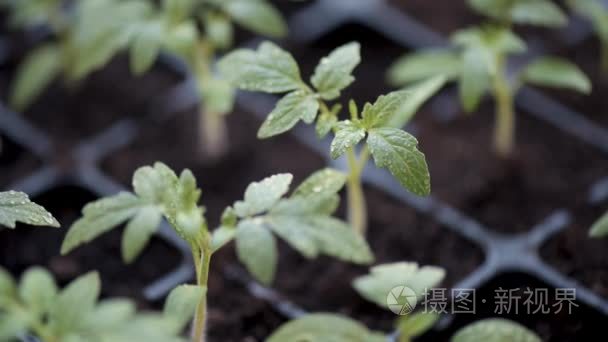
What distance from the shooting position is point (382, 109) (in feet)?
3.35

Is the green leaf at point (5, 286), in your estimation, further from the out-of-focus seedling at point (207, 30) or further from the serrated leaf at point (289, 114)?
the out-of-focus seedling at point (207, 30)

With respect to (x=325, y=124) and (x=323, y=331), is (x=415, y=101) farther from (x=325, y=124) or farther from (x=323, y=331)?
Answer: (x=323, y=331)

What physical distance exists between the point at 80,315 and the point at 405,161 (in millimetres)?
380

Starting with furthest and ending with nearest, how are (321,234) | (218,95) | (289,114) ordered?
(218,95)
(289,114)
(321,234)

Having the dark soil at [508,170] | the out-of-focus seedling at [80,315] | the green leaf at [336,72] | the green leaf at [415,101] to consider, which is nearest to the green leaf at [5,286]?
the out-of-focus seedling at [80,315]

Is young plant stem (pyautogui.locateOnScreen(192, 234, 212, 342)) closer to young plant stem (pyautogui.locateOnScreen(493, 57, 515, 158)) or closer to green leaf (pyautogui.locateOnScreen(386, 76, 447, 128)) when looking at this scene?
green leaf (pyautogui.locateOnScreen(386, 76, 447, 128))

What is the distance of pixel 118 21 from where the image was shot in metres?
1.37

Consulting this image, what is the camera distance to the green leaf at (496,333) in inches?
39.0

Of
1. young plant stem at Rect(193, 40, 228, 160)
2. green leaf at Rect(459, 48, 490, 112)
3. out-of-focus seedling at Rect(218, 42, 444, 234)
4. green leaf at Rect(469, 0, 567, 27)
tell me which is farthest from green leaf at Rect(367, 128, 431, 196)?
young plant stem at Rect(193, 40, 228, 160)

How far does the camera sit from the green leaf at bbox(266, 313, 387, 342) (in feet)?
3.26

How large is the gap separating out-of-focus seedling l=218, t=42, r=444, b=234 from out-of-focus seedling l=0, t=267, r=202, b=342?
0.24m

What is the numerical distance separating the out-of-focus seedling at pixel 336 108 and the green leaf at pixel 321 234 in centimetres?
8

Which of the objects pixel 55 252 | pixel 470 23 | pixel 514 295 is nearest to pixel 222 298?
pixel 55 252

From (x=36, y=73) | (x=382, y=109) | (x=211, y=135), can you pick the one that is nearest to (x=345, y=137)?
(x=382, y=109)
